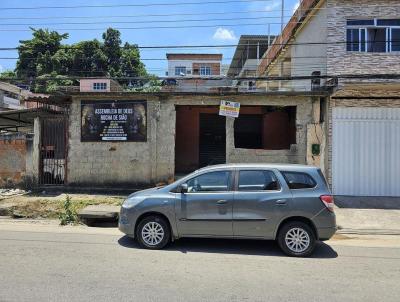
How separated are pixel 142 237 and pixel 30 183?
9.93 m

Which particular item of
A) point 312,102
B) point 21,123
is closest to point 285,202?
point 312,102

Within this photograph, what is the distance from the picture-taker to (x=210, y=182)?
313 inches

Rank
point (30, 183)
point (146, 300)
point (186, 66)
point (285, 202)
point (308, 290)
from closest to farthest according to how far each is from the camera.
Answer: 1. point (146, 300)
2. point (308, 290)
3. point (285, 202)
4. point (30, 183)
5. point (186, 66)

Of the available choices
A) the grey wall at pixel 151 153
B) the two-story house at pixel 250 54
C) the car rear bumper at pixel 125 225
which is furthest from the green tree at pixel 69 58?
the car rear bumper at pixel 125 225

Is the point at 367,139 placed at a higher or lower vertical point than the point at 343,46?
lower

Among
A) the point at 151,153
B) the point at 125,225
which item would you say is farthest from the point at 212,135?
the point at 125,225

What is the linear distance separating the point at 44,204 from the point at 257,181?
25.7 feet

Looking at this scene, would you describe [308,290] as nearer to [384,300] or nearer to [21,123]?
[384,300]

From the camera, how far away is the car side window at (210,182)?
792 cm

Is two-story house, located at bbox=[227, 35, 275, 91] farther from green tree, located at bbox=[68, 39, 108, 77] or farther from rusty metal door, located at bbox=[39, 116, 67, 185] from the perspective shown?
green tree, located at bbox=[68, 39, 108, 77]

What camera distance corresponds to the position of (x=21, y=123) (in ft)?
72.5

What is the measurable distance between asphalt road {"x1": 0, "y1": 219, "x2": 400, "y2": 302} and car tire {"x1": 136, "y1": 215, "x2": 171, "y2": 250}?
20cm

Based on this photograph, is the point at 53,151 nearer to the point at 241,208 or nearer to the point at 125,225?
the point at 125,225

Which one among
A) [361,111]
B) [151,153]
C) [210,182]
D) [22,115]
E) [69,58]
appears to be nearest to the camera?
[210,182]
